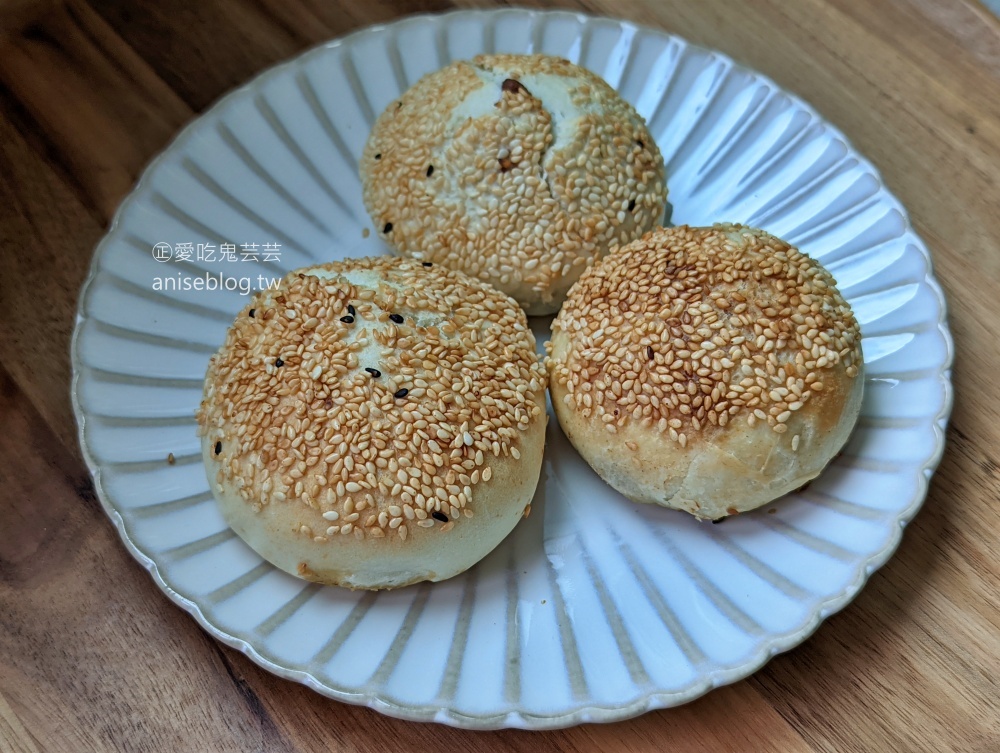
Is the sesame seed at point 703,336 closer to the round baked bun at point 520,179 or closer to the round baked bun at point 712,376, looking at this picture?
the round baked bun at point 712,376

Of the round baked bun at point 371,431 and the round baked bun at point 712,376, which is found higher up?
the round baked bun at point 712,376

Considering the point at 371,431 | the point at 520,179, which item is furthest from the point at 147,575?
the point at 520,179

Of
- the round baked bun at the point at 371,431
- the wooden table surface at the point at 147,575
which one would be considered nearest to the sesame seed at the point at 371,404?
the round baked bun at the point at 371,431

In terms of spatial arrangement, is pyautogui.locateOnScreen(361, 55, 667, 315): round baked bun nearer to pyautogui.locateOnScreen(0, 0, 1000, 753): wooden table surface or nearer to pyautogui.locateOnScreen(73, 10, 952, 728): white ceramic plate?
pyautogui.locateOnScreen(73, 10, 952, 728): white ceramic plate

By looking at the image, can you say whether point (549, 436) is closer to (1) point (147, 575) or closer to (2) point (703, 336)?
(2) point (703, 336)

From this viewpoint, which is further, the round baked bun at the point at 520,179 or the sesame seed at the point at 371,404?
the round baked bun at the point at 520,179

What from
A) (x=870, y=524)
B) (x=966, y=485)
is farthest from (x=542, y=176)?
(x=966, y=485)
